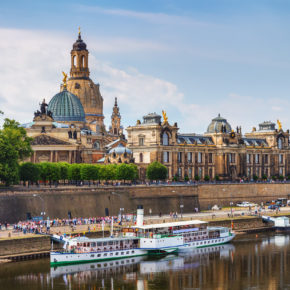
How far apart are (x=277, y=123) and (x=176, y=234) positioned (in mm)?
92613

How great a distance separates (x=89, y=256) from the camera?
78938 millimetres

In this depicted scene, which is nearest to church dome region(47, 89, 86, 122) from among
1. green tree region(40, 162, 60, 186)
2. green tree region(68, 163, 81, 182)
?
green tree region(68, 163, 81, 182)

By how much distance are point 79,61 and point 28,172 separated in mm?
79081

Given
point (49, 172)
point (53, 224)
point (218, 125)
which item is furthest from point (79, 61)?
point (53, 224)

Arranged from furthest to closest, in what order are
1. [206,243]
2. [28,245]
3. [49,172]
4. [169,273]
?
[49,172], [206,243], [28,245], [169,273]

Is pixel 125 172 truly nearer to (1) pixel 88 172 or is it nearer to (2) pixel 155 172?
(1) pixel 88 172

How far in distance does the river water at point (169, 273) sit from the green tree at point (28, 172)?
1437 inches

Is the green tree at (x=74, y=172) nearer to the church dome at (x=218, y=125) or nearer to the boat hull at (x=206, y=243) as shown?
the boat hull at (x=206, y=243)

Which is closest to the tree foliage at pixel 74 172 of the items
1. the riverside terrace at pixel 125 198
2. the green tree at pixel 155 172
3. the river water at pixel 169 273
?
the riverside terrace at pixel 125 198

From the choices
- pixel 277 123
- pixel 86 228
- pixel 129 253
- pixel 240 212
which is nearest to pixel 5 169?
pixel 86 228

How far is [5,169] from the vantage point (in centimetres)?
10131

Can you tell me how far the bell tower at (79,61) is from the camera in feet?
611

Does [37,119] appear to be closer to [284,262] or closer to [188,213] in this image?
[188,213]

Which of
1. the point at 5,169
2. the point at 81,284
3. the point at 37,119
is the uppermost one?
the point at 37,119
